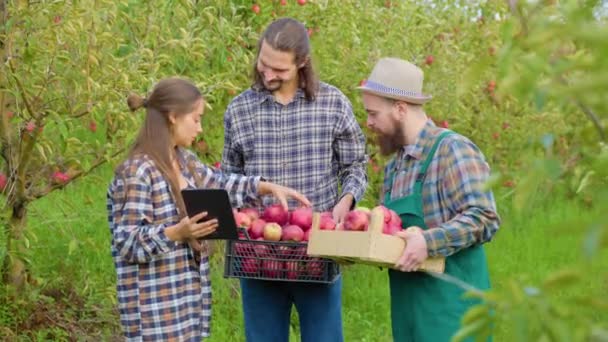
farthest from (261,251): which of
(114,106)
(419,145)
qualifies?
(114,106)

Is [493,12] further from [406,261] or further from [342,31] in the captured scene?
[406,261]

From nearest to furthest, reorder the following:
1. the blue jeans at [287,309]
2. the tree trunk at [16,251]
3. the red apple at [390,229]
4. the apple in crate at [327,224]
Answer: the red apple at [390,229], the apple in crate at [327,224], the blue jeans at [287,309], the tree trunk at [16,251]

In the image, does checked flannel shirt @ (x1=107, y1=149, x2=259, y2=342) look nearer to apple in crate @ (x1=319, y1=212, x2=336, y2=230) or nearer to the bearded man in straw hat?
apple in crate @ (x1=319, y1=212, x2=336, y2=230)

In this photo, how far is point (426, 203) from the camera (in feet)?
11.2

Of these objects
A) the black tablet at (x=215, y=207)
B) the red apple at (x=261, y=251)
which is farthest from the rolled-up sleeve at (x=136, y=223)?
the red apple at (x=261, y=251)

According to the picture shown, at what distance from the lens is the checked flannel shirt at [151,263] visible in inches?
144

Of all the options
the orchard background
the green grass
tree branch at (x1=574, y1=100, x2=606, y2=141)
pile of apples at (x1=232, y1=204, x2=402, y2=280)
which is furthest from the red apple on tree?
tree branch at (x1=574, y1=100, x2=606, y2=141)

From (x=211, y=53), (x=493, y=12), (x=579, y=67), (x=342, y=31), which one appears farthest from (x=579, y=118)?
(x=579, y=67)

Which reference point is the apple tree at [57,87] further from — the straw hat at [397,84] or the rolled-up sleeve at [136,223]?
the straw hat at [397,84]

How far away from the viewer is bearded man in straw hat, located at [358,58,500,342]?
3.29 m

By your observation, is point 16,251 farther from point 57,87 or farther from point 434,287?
point 434,287

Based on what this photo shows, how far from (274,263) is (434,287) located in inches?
22.3

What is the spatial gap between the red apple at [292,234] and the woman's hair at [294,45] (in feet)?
1.87

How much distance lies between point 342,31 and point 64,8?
224 centimetres
